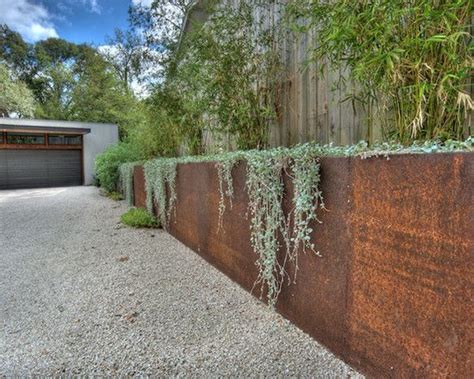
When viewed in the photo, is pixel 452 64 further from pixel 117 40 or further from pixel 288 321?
pixel 117 40

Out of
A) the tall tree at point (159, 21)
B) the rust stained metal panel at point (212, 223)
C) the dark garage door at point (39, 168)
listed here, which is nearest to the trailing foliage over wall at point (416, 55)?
the rust stained metal panel at point (212, 223)

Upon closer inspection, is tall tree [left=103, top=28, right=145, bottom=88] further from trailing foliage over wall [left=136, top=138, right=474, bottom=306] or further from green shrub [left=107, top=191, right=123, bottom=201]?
trailing foliage over wall [left=136, top=138, right=474, bottom=306]

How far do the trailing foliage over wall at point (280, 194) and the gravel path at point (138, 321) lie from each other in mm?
321

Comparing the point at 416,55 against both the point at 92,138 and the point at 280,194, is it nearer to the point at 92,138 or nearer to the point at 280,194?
the point at 280,194

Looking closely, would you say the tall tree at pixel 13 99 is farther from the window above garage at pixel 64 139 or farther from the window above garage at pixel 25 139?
the window above garage at pixel 64 139

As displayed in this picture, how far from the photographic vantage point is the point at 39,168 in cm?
1219

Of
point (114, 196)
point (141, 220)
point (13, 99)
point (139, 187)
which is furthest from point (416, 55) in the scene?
point (13, 99)

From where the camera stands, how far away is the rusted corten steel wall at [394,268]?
37.9 inches

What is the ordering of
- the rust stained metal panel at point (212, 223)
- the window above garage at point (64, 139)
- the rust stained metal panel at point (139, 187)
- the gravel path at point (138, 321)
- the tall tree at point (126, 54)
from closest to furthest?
1. the gravel path at point (138, 321)
2. the rust stained metal panel at point (212, 223)
3. the rust stained metal panel at point (139, 187)
4. the window above garage at point (64, 139)
5. the tall tree at point (126, 54)

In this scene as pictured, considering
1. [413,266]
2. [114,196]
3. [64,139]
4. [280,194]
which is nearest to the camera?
[413,266]

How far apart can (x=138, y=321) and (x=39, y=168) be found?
1275cm

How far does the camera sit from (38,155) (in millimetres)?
12172

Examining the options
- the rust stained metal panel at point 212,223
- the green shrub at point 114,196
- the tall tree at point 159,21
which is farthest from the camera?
the tall tree at point 159,21

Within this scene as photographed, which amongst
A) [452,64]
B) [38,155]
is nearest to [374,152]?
[452,64]
